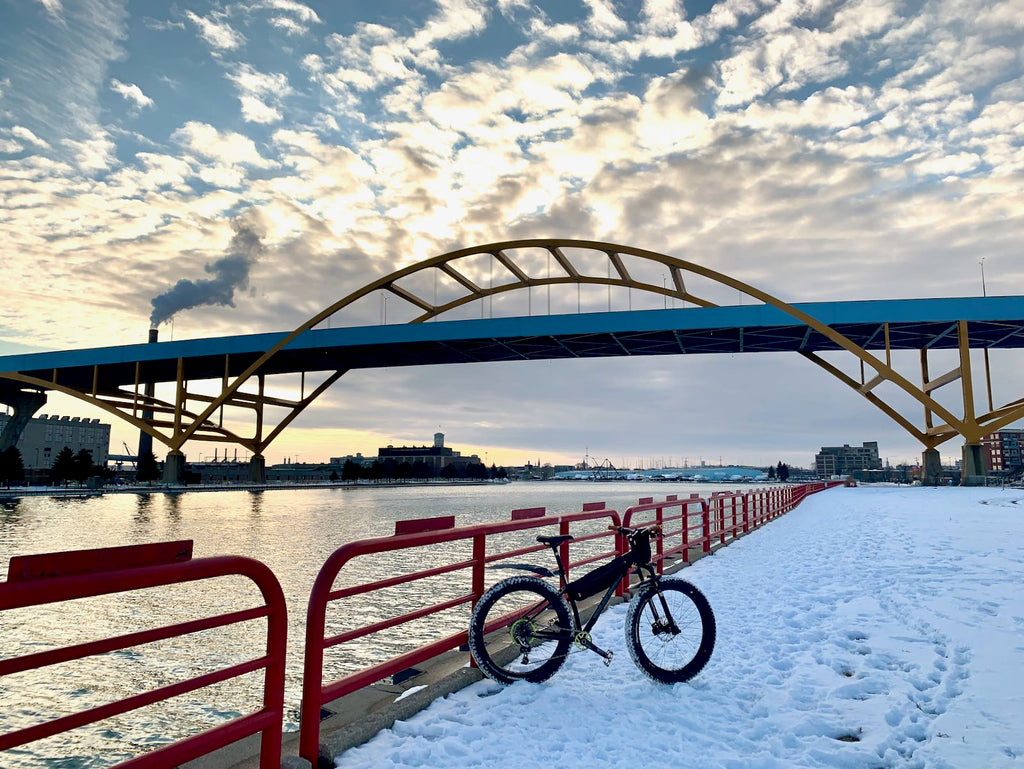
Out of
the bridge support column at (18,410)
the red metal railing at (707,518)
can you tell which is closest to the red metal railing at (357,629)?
the red metal railing at (707,518)

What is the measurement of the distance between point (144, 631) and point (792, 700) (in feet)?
15.0

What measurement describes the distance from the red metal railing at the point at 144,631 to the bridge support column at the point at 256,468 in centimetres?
8035

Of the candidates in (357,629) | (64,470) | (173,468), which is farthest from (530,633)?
(64,470)

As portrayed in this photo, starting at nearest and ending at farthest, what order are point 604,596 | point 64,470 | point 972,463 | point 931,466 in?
point 604,596 → point 972,463 → point 931,466 → point 64,470

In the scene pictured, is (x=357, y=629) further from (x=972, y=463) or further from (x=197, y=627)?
(x=972, y=463)

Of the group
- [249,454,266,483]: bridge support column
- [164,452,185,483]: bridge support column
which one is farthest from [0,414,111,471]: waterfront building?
[164,452,185,483]: bridge support column

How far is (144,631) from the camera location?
9.35 feet

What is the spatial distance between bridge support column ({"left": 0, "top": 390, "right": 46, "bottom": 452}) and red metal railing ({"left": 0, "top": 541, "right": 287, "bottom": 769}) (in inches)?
4053

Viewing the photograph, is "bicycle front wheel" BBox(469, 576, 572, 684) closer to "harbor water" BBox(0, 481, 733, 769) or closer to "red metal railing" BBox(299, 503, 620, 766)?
"red metal railing" BBox(299, 503, 620, 766)

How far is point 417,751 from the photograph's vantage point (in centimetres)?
418

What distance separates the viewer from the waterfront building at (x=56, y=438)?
14638 centimetres

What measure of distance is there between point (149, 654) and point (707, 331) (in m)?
55.4

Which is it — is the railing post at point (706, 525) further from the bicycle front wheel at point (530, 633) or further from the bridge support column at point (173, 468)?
the bridge support column at point (173, 468)

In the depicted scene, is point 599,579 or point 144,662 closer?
point 599,579
